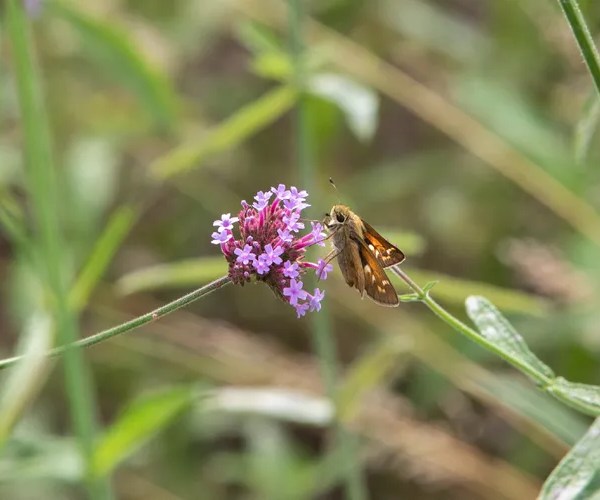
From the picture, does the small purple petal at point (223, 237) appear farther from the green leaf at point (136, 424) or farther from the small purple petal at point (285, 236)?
the green leaf at point (136, 424)

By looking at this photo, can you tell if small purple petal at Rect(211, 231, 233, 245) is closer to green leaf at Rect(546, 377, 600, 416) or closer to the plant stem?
green leaf at Rect(546, 377, 600, 416)

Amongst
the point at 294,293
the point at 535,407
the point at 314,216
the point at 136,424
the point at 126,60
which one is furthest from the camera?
the point at 314,216

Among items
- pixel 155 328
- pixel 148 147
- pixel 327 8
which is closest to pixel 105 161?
pixel 148 147

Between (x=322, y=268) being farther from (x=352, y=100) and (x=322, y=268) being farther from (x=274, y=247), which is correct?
(x=352, y=100)

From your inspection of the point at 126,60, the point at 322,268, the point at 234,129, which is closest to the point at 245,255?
the point at 322,268

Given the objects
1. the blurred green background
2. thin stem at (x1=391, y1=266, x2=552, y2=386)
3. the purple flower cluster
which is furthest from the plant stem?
thin stem at (x1=391, y1=266, x2=552, y2=386)

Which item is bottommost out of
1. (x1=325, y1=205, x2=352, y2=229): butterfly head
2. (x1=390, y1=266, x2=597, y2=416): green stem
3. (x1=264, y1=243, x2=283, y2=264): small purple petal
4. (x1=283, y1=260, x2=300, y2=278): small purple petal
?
(x1=390, y1=266, x2=597, y2=416): green stem
